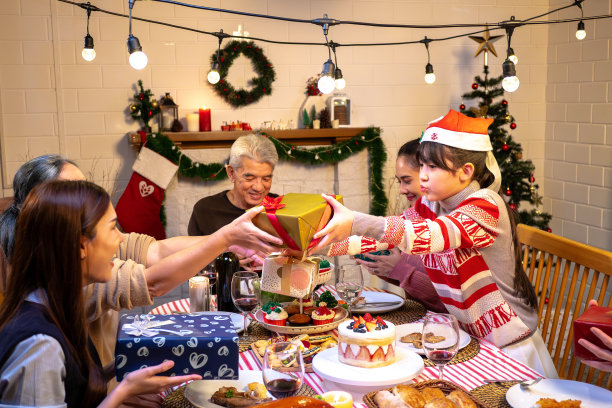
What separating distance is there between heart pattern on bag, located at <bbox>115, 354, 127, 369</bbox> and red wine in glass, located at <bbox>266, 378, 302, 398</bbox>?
0.34 meters

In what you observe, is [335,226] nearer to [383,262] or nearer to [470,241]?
[470,241]

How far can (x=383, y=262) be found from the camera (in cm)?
271

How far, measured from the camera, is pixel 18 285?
4.68 feet

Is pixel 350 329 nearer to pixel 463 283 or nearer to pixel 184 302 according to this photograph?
pixel 463 283

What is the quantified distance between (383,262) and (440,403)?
4.19 ft

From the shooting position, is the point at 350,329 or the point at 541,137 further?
the point at 541,137

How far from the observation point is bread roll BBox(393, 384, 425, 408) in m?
1.47

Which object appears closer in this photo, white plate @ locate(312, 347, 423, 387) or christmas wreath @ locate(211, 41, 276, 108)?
white plate @ locate(312, 347, 423, 387)

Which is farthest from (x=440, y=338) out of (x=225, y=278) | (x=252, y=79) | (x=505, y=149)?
(x=252, y=79)

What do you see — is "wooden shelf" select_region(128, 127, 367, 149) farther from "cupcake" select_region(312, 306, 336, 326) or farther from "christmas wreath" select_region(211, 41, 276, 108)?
"cupcake" select_region(312, 306, 336, 326)

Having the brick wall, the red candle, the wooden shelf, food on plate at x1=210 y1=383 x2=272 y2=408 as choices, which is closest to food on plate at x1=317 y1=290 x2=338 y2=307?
food on plate at x1=210 y1=383 x2=272 y2=408

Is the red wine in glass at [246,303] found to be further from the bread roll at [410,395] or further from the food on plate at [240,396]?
the bread roll at [410,395]

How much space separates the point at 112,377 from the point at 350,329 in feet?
2.29

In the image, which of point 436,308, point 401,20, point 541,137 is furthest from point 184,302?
point 541,137
